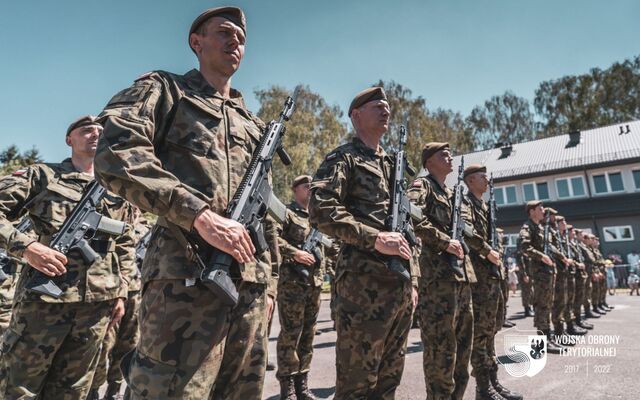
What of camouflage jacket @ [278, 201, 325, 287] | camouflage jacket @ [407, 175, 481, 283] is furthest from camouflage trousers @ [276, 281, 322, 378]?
camouflage jacket @ [407, 175, 481, 283]

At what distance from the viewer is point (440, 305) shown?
4.00 m

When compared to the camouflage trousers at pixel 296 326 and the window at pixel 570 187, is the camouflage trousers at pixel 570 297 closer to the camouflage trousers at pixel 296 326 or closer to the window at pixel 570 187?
the camouflage trousers at pixel 296 326

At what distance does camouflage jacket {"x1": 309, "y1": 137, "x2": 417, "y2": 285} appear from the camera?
307 centimetres

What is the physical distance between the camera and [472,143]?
4062 cm

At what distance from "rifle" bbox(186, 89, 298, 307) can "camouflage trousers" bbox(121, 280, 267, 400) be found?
104 mm

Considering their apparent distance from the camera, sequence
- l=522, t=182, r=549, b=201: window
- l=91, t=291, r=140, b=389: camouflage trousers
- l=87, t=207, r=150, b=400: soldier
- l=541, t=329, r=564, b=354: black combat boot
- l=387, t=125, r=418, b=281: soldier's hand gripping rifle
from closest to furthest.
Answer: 1. l=387, t=125, r=418, b=281: soldier's hand gripping rifle
2. l=87, t=207, r=150, b=400: soldier
3. l=91, t=291, r=140, b=389: camouflage trousers
4. l=541, t=329, r=564, b=354: black combat boot
5. l=522, t=182, r=549, b=201: window

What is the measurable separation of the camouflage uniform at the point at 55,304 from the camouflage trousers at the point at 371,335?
202 cm

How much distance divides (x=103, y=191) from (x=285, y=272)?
9.31 feet

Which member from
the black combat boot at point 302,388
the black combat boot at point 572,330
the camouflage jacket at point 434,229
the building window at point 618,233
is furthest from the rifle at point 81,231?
the building window at point 618,233

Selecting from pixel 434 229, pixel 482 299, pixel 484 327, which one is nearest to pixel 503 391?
pixel 484 327

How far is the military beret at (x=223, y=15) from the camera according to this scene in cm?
231

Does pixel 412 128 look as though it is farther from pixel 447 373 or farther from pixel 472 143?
pixel 447 373

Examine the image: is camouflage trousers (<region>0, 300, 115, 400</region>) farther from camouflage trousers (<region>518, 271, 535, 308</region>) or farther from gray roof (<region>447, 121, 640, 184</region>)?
gray roof (<region>447, 121, 640, 184</region>)

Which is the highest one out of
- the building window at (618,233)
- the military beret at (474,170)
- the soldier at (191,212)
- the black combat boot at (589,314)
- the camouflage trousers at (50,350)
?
the building window at (618,233)
